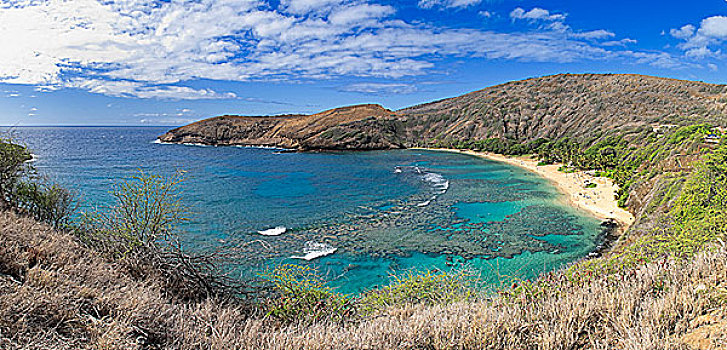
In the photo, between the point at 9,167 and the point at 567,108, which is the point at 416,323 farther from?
the point at 567,108

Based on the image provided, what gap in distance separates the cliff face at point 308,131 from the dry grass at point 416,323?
96.9 metres

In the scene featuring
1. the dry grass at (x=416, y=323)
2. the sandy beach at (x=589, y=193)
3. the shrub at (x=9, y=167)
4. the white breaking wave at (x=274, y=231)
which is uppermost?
the shrub at (x=9, y=167)

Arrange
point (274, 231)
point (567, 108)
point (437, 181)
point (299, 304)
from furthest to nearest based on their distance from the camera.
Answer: point (567, 108) < point (437, 181) < point (274, 231) < point (299, 304)

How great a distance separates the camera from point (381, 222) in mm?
28406

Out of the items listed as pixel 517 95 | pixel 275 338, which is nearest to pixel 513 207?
pixel 275 338

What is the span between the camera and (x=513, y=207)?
32.9 metres

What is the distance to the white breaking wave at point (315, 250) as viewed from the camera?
2124cm

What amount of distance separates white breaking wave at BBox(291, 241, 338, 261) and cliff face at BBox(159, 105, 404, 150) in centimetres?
7905

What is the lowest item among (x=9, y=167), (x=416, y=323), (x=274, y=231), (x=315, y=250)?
(x=315, y=250)

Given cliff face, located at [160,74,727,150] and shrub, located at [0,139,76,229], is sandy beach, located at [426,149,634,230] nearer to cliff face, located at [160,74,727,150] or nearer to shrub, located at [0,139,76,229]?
cliff face, located at [160,74,727,150]

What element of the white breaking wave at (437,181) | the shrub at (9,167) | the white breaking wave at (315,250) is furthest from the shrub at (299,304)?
the white breaking wave at (437,181)

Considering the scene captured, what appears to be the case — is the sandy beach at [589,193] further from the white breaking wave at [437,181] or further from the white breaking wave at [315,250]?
the white breaking wave at [315,250]

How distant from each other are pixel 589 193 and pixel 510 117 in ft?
229

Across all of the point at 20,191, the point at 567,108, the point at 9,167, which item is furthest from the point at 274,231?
the point at 567,108
